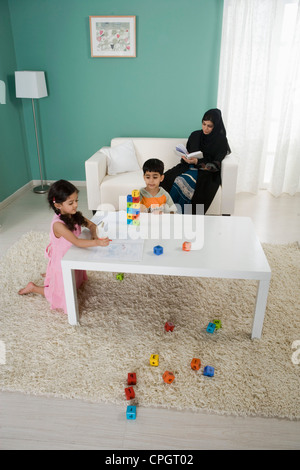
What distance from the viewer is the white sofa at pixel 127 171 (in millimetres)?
3389

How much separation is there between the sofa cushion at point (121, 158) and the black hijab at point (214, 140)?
2.25ft

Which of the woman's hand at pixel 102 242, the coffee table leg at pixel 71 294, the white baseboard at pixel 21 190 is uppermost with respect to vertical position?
the woman's hand at pixel 102 242

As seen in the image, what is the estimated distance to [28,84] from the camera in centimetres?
374

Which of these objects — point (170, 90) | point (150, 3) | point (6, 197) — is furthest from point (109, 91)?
point (6, 197)

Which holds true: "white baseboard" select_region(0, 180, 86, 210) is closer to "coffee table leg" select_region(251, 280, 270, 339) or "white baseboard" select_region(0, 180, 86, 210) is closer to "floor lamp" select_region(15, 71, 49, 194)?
"floor lamp" select_region(15, 71, 49, 194)

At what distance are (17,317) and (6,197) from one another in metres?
2.12

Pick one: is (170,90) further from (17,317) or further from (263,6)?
(17,317)

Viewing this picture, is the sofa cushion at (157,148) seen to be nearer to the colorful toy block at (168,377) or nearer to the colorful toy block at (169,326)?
the colorful toy block at (169,326)

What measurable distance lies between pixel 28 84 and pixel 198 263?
2910 millimetres

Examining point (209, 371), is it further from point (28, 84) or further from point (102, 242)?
point (28, 84)

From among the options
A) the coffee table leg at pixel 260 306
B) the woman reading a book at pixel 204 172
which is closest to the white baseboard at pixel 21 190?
the woman reading a book at pixel 204 172

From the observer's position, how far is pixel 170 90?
3988mm

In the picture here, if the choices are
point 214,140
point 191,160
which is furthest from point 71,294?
point 214,140

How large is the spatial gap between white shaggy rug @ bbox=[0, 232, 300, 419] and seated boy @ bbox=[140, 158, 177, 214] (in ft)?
1.69
